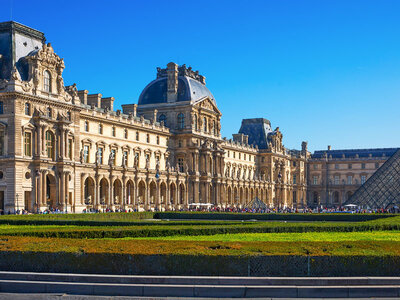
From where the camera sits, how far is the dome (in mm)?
91188

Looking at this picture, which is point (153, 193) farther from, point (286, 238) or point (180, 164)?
point (286, 238)

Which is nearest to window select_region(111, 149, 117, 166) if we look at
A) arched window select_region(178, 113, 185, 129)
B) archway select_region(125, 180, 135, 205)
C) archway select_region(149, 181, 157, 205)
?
archway select_region(125, 180, 135, 205)

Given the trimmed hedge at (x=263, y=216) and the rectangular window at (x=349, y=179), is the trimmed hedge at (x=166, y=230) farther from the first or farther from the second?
the rectangular window at (x=349, y=179)

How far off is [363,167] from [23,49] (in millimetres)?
104109

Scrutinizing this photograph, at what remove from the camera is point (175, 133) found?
9006 cm

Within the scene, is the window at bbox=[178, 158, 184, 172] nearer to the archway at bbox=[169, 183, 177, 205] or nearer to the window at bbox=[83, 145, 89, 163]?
the archway at bbox=[169, 183, 177, 205]

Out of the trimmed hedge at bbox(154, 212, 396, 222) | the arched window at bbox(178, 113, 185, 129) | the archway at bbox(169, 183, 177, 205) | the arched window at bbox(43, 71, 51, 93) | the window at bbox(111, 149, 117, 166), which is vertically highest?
the arched window at bbox(43, 71, 51, 93)

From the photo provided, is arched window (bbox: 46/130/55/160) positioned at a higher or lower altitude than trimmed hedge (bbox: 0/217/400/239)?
higher

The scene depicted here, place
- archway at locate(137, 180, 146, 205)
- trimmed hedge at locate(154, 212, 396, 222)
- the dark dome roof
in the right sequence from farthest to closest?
the dark dome roof
archway at locate(137, 180, 146, 205)
trimmed hedge at locate(154, 212, 396, 222)

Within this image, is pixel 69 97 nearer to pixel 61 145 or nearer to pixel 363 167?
pixel 61 145

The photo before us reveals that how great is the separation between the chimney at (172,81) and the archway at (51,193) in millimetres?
35445

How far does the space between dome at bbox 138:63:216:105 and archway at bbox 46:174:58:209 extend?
115 ft

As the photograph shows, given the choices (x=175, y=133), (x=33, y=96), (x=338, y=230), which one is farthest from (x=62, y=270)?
(x=175, y=133)

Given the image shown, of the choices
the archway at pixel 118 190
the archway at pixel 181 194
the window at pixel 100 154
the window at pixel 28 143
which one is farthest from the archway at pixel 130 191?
the window at pixel 28 143
